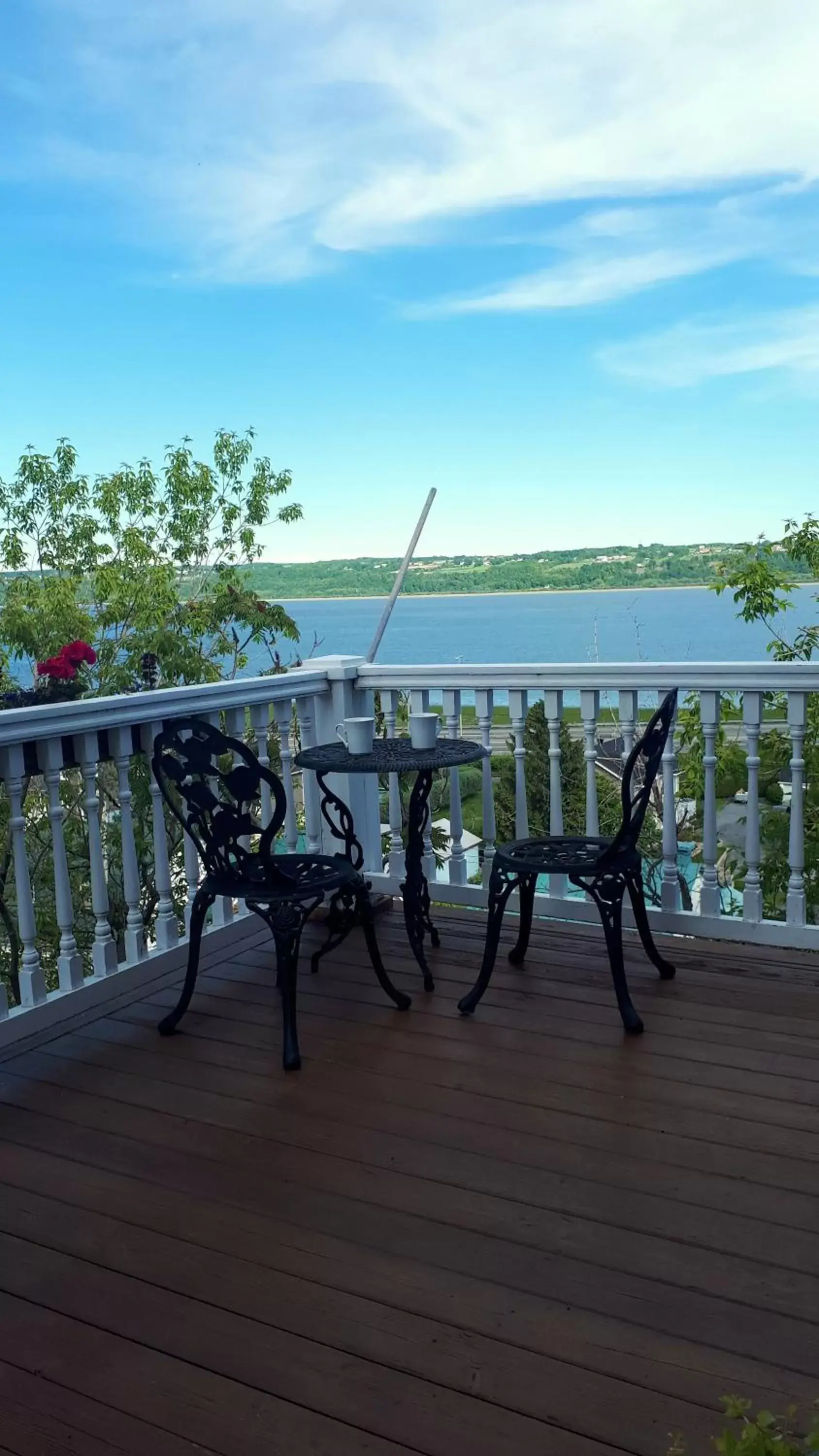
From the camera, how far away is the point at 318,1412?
1617 millimetres

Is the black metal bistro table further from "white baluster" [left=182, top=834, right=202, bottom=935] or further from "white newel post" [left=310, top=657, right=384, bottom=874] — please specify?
"white baluster" [left=182, top=834, right=202, bottom=935]

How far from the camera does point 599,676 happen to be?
371cm

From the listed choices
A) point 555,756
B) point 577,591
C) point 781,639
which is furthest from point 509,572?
point 555,756

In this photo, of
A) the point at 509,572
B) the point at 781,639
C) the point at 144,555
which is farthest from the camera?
the point at 509,572

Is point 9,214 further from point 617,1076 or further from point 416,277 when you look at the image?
point 617,1076

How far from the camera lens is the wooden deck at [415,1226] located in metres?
1.63

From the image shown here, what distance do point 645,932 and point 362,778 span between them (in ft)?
4.67

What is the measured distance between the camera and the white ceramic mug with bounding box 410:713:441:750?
11.6ft

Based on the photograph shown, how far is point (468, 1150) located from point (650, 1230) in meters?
0.46

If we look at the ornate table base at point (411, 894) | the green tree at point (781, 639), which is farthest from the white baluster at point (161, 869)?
the green tree at point (781, 639)

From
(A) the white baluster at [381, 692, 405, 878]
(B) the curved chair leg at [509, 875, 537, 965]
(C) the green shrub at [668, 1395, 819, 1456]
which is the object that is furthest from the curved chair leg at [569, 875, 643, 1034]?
(C) the green shrub at [668, 1395, 819, 1456]

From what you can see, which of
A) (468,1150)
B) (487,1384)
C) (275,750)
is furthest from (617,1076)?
(275,750)

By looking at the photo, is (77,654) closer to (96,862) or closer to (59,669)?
(59,669)

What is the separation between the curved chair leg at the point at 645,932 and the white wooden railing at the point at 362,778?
381mm
